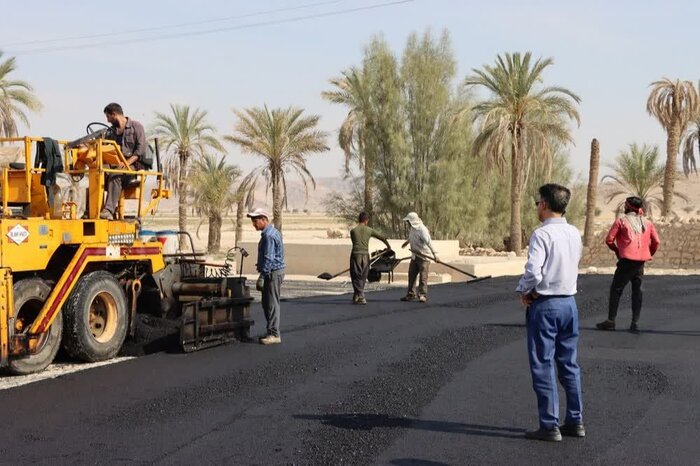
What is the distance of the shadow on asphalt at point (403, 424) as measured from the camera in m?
6.67

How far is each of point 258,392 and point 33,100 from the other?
28.3 meters

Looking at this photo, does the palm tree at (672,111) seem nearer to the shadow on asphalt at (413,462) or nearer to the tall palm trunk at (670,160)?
the tall palm trunk at (670,160)

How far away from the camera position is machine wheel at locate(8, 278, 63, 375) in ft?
29.0

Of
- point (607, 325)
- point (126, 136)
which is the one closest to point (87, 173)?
point (126, 136)

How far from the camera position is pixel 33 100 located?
110 feet

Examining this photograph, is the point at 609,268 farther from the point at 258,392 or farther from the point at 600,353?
the point at 258,392

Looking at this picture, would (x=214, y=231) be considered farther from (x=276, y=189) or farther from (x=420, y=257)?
(x=420, y=257)

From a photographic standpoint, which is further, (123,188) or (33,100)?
(33,100)

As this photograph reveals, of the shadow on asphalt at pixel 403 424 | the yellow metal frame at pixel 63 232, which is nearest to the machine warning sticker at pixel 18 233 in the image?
the yellow metal frame at pixel 63 232

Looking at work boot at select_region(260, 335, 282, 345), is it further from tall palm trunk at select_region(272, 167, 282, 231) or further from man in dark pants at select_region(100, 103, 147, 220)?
tall palm trunk at select_region(272, 167, 282, 231)

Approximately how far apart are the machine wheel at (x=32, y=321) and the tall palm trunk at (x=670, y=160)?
2923 centimetres

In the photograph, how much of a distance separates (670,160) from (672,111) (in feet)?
6.09

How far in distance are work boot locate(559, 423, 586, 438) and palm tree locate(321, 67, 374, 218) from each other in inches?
1249

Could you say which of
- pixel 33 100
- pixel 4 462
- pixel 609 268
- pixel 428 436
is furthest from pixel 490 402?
pixel 33 100
